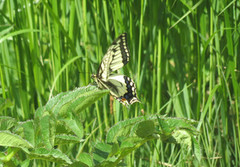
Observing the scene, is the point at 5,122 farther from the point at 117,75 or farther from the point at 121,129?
the point at 117,75

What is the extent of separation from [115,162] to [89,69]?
91cm

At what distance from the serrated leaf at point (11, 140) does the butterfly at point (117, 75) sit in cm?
78

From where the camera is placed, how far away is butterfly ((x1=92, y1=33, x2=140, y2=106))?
5.15ft

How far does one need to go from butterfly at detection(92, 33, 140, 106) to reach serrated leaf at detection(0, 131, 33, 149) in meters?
0.78

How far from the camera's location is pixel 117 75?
1703mm

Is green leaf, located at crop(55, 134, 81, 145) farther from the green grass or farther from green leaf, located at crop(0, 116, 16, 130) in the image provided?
the green grass

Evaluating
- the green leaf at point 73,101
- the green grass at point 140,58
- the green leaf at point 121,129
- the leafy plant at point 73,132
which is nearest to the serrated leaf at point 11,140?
the leafy plant at point 73,132

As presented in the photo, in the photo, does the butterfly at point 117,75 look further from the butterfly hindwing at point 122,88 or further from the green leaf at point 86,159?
the green leaf at point 86,159

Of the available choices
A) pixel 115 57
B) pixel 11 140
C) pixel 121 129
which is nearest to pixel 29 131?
pixel 11 140

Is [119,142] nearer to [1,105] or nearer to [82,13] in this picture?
[1,105]

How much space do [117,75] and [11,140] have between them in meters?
0.94

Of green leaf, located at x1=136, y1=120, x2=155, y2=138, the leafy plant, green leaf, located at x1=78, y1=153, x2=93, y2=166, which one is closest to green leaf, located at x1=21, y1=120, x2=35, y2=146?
the leafy plant

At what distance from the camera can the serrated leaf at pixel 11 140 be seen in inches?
31.0

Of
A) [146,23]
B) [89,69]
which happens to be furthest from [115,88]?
[146,23]
